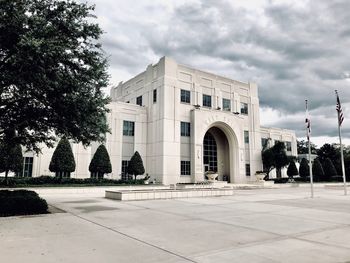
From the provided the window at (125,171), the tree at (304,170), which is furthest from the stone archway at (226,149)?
the tree at (304,170)

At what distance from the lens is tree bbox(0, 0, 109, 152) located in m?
11.1

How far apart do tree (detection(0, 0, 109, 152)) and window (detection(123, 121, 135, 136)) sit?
20956 millimetres

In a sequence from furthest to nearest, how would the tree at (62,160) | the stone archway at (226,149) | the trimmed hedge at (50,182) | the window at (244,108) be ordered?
the window at (244,108)
the stone archway at (226,149)
the tree at (62,160)
the trimmed hedge at (50,182)

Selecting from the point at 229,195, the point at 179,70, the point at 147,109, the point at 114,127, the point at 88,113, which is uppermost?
the point at 179,70

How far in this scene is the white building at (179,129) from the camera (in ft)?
116

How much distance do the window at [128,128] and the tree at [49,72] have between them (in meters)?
21.0

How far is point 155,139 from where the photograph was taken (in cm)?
3669

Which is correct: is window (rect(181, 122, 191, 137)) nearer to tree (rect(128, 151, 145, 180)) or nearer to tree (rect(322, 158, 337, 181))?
tree (rect(128, 151, 145, 180))

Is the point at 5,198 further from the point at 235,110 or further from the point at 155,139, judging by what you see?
the point at 235,110

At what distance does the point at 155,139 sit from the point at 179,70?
9761 mm

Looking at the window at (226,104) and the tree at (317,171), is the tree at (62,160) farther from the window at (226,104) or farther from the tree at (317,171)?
the tree at (317,171)

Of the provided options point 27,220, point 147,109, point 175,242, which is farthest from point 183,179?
point 175,242

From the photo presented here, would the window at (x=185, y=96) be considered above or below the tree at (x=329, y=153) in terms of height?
above

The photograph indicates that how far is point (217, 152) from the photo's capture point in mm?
42781
